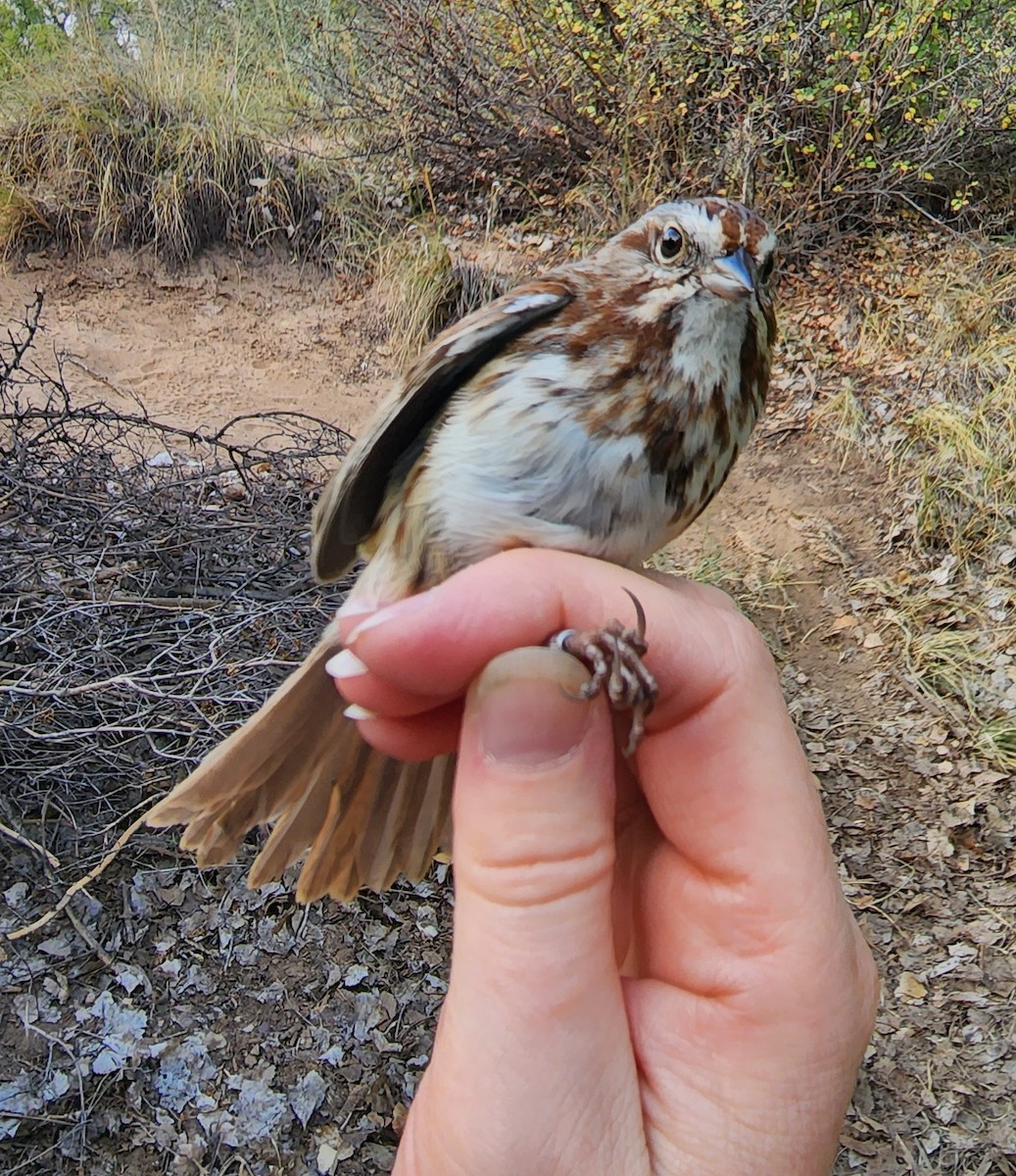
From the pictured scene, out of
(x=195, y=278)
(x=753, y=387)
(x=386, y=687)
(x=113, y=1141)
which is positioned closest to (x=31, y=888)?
(x=113, y=1141)

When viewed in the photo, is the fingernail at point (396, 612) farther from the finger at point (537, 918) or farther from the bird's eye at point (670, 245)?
the bird's eye at point (670, 245)

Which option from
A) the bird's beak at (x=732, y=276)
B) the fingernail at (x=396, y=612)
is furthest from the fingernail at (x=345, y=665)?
the bird's beak at (x=732, y=276)

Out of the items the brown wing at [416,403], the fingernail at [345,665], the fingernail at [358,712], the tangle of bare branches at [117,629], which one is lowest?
the tangle of bare branches at [117,629]

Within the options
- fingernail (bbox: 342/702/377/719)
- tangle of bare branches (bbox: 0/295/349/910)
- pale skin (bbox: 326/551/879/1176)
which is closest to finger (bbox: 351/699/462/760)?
fingernail (bbox: 342/702/377/719)

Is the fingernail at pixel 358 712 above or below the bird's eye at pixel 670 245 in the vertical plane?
below

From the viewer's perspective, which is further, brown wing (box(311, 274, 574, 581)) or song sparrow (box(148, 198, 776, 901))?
brown wing (box(311, 274, 574, 581))

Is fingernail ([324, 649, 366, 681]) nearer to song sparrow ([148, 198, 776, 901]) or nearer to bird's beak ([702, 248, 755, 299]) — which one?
song sparrow ([148, 198, 776, 901])
